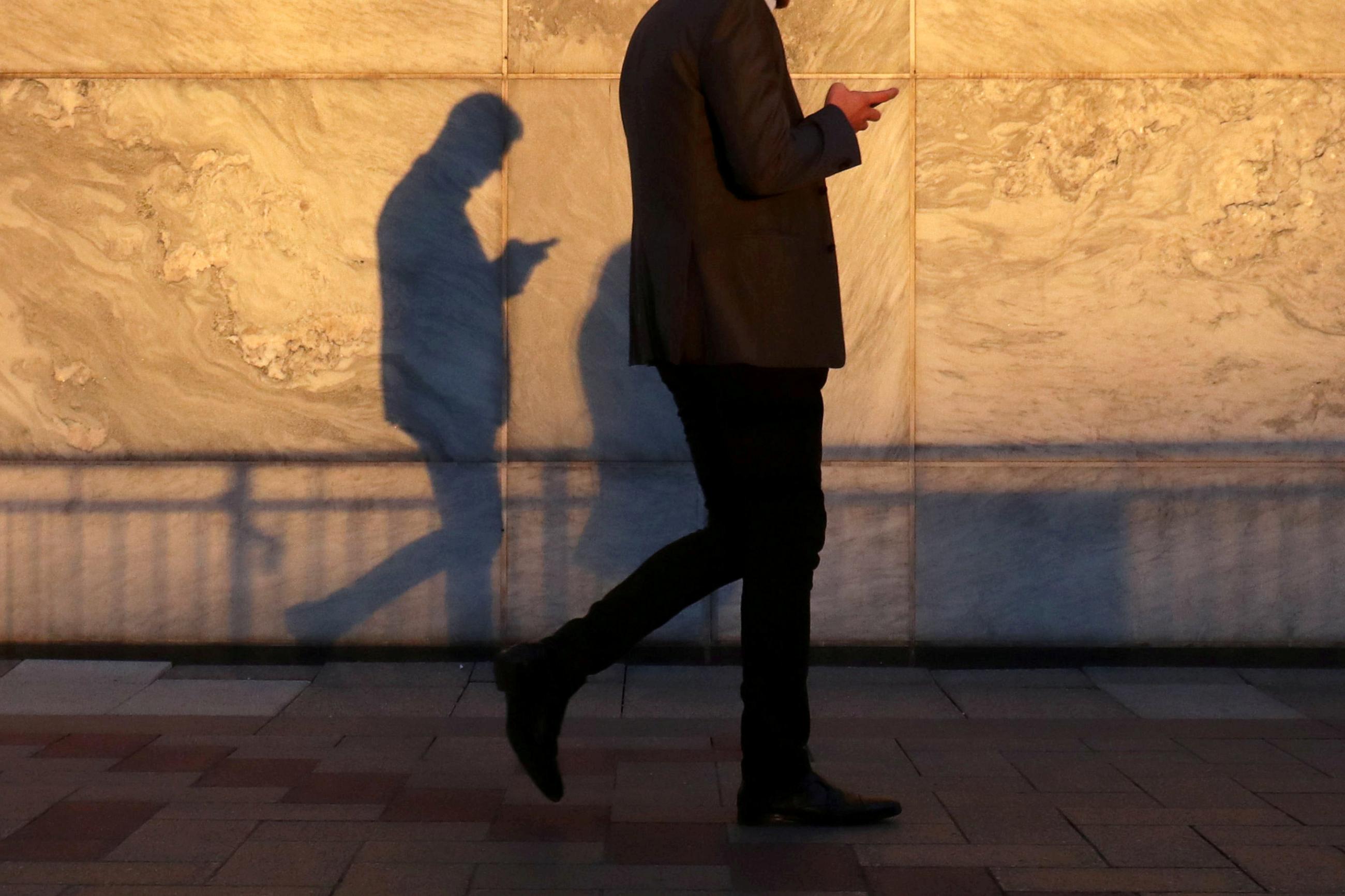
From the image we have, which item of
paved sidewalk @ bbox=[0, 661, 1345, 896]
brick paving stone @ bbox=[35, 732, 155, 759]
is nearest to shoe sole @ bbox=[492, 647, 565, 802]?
paved sidewalk @ bbox=[0, 661, 1345, 896]

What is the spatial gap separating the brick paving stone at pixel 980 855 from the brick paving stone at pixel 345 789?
118 centimetres

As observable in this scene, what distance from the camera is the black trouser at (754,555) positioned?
3107mm

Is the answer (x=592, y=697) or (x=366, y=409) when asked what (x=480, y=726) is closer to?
(x=592, y=697)

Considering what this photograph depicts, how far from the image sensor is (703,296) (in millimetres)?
3053

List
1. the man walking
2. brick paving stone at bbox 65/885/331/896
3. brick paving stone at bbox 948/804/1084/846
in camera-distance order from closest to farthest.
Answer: brick paving stone at bbox 65/885/331/896 < the man walking < brick paving stone at bbox 948/804/1084/846

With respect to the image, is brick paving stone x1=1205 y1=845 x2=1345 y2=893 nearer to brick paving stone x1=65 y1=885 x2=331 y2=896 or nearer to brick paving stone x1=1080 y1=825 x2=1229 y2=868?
brick paving stone x1=1080 y1=825 x2=1229 y2=868

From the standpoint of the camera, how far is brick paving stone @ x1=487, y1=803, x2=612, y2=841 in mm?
3166

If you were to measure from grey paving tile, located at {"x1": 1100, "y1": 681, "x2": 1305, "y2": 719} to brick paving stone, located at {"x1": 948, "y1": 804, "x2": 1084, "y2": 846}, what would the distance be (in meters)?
1.24

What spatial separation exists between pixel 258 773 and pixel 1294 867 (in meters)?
2.43

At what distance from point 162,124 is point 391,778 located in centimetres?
276

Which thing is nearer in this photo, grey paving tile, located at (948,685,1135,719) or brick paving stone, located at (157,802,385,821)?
brick paving stone, located at (157,802,385,821)

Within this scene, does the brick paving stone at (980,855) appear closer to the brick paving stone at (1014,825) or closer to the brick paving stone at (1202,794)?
the brick paving stone at (1014,825)

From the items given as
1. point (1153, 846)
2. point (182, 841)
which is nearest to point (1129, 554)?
point (1153, 846)

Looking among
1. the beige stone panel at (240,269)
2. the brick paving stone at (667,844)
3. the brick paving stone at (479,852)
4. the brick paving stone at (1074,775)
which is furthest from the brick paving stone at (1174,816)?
the beige stone panel at (240,269)
